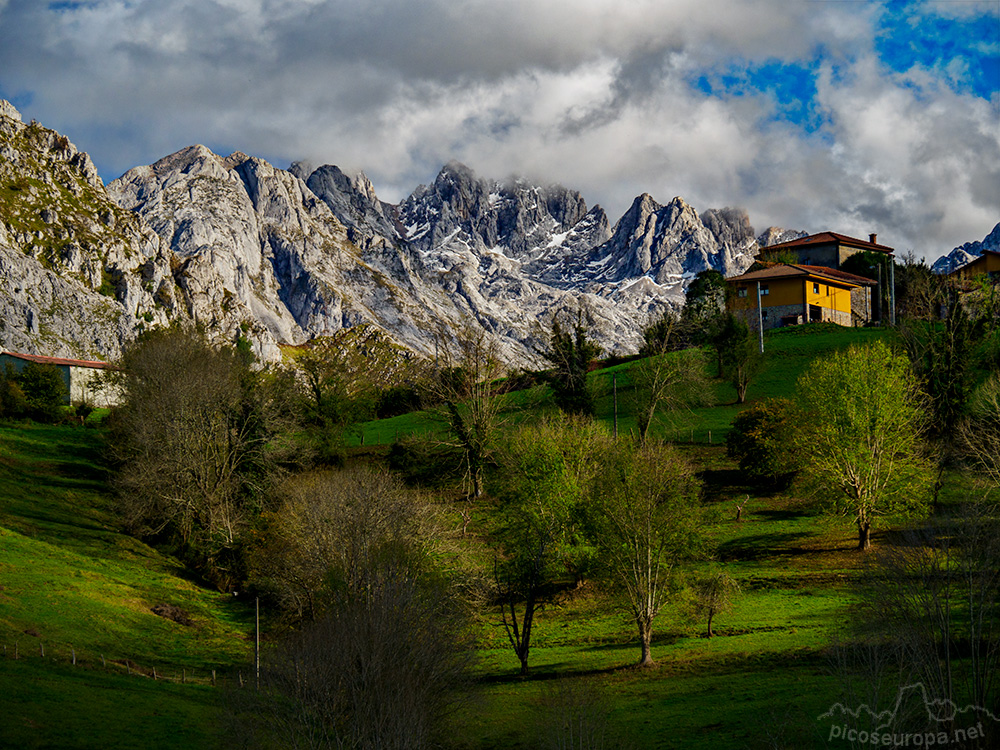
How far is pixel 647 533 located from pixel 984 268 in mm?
123317

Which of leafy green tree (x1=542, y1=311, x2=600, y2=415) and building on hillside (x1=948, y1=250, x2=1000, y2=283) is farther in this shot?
building on hillside (x1=948, y1=250, x2=1000, y2=283)

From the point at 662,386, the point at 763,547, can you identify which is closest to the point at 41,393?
the point at 662,386

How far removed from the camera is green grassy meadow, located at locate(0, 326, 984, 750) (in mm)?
29141

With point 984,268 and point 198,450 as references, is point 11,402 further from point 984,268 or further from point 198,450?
point 984,268

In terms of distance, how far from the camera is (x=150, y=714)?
31.2 meters

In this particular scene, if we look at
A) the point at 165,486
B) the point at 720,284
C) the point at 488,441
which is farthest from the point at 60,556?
the point at 720,284

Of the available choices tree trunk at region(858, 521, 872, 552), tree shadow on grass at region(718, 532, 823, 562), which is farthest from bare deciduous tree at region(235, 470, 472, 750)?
tree trunk at region(858, 521, 872, 552)

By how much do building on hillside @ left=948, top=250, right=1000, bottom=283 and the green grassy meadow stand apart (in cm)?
8284

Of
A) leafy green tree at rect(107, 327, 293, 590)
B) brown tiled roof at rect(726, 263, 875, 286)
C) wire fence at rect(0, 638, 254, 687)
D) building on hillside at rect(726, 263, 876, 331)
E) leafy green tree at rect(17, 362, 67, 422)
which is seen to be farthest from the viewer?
brown tiled roof at rect(726, 263, 875, 286)

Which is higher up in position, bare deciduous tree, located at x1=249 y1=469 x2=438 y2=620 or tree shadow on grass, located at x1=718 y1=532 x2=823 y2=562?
bare deciduous tree, located at x1=249 y1=469 x2=438 y2=620

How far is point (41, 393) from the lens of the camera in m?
97.4

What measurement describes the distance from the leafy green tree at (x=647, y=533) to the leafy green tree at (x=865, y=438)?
15488 mm

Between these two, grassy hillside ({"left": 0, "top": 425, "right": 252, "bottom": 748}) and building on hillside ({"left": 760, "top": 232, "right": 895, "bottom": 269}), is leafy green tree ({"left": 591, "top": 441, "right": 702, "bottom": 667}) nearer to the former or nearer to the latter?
grassy hillside ({"left": 0, "top": 425, "right": 252, "bottom": 748})

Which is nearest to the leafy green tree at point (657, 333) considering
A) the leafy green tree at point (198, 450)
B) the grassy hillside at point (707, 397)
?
the grassy hillside at point (707, 397)
